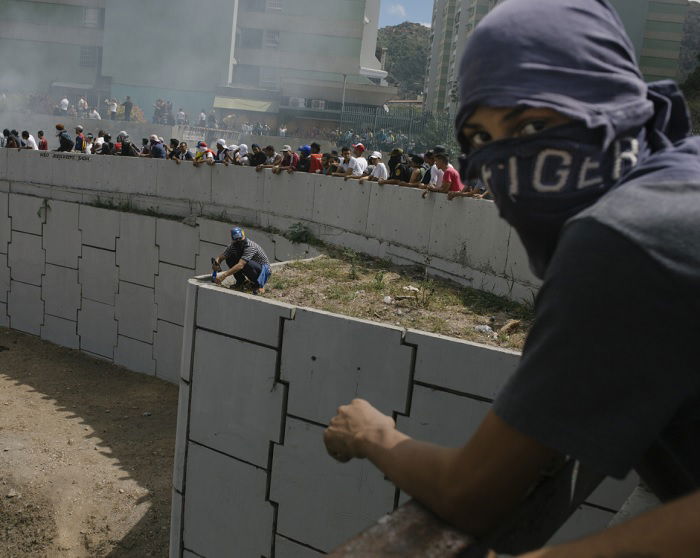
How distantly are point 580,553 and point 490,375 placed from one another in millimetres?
4622

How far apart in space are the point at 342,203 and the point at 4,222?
10.4 metres

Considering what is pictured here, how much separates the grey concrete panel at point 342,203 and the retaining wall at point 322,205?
15 mm

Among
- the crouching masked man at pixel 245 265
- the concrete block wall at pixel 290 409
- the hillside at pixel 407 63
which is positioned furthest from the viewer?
the hillside at pixel 407 63

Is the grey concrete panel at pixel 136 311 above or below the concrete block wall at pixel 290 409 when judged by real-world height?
below

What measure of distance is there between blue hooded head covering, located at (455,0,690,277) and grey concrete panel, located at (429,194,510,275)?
7.11 m

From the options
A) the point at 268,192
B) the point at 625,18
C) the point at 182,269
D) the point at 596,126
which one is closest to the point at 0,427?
the point at 182,269

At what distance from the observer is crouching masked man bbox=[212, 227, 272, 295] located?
838 centimetres

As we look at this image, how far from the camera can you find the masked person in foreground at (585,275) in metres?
0.97

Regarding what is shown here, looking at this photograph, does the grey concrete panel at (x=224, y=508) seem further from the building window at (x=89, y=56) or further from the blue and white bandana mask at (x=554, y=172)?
the building window at (x=89, y=56)

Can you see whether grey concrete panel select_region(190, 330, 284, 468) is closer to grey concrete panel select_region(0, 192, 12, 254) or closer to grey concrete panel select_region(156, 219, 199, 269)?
grey concrete panel select_region(156, 219, 199, 269)

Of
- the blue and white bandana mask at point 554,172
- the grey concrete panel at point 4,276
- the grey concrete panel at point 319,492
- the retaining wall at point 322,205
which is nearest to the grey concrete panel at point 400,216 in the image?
the retaining wall at point 322,205

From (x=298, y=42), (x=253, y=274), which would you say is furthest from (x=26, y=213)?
(x=298, y=42)

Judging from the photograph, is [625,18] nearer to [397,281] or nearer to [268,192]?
[268,192]

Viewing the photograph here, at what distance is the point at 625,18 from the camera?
33094 mm
